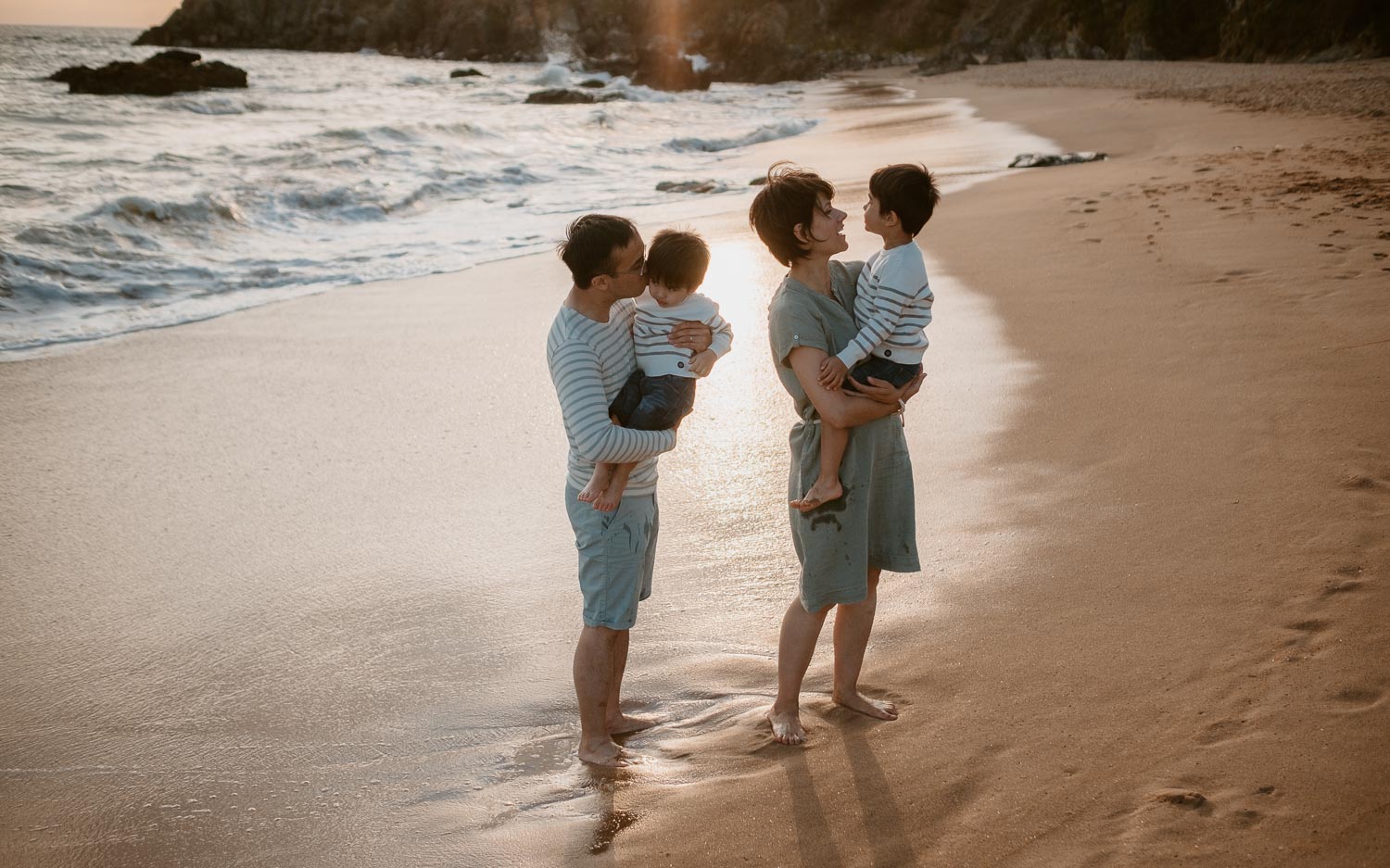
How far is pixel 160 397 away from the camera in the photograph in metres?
5.89

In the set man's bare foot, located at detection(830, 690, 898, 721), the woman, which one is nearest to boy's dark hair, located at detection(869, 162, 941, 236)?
the woman

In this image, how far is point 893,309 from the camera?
2543 millimetres

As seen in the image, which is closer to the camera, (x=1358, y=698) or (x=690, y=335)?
(x=1358, y=698)

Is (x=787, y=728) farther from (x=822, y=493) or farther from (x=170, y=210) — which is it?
(x=170, y=210)

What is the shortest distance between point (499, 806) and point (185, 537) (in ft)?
7.48

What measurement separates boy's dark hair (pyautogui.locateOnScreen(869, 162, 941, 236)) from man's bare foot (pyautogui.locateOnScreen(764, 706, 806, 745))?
4.24 feet

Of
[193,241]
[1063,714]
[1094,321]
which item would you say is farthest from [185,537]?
[193,241]

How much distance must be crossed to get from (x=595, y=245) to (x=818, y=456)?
0.76 metres

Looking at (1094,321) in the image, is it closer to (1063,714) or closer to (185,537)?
(1063,714)

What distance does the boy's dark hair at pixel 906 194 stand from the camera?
8.33 ft

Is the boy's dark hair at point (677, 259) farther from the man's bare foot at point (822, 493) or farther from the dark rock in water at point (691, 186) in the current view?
the dark rock in water at point (691, 186)

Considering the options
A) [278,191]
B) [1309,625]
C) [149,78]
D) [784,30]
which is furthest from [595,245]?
[784,30]

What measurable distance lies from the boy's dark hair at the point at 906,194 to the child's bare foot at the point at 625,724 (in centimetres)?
151

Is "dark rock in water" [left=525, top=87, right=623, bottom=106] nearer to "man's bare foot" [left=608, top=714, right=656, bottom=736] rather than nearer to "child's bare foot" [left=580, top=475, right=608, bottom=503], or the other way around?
"man's bare foot" [left=608, top=714, right=656, bottom=736]
